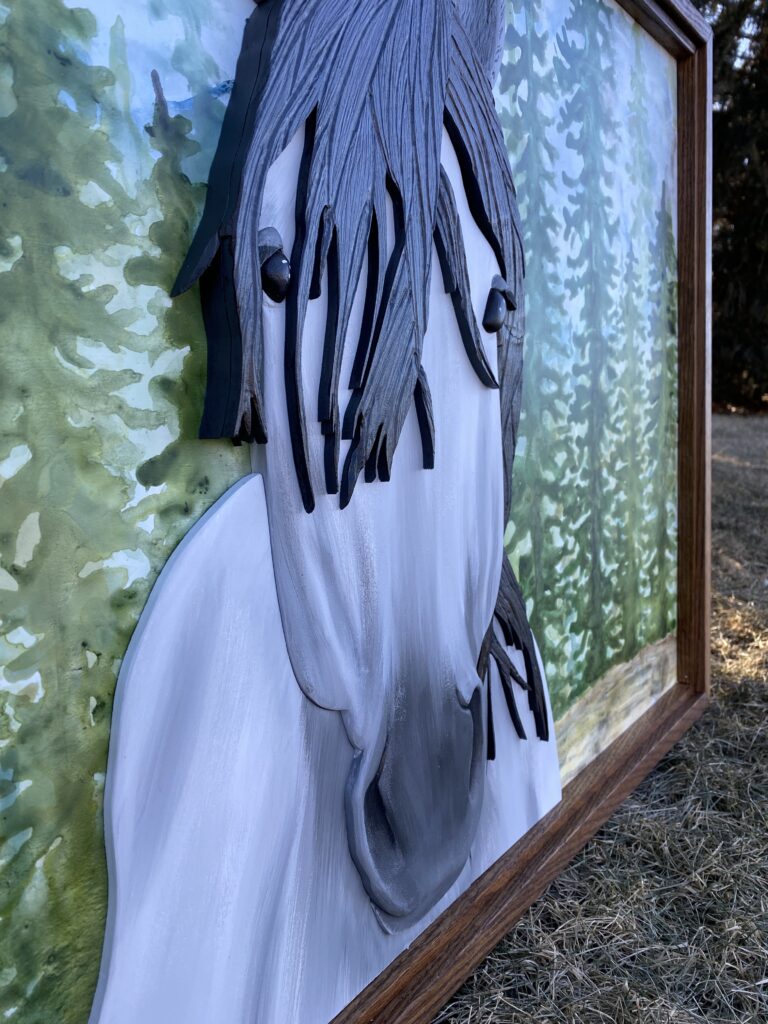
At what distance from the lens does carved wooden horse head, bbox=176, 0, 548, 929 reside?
62cm

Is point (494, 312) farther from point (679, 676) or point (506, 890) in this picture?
point (679, 676)

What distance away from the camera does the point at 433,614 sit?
0.87 m

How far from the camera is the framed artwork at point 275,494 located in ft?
1.76

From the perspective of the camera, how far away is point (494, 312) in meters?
0.93

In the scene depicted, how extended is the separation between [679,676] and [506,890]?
80 centimetres

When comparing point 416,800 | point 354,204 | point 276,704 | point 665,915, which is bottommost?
point 665,915

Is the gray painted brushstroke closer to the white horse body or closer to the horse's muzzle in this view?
the white horse body

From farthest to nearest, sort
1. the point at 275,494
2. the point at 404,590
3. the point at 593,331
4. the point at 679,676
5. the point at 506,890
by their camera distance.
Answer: the point at 679,676, the point at 593,331, the point at 506,890, the point at 404,590, the point at 275,494

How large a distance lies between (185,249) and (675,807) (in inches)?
48.8

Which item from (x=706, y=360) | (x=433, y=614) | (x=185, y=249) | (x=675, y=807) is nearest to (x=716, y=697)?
(x=675, y=807)

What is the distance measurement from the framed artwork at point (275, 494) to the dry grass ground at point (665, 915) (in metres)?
0.06

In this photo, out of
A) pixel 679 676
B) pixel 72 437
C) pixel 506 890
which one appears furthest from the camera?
pixel 679 676

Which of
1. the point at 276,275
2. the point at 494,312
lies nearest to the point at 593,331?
the point at 494,312

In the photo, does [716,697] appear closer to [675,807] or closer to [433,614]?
[675,807]
